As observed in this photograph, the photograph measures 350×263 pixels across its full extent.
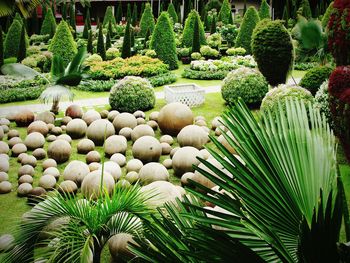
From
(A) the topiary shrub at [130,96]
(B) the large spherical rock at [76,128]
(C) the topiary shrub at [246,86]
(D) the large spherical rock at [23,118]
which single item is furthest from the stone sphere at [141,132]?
(C) the topiary shrub at [246,86]

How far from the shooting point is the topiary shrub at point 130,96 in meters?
12.5

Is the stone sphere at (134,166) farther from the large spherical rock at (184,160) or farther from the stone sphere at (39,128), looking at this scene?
the stone sphere at (39,128)

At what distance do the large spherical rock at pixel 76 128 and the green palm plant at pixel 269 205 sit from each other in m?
8.49

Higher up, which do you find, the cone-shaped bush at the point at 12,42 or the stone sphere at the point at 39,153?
the cone-shaped bush at the point at 12,42

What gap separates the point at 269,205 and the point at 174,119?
8400 millimetres

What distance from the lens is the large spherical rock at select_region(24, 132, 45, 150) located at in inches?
384

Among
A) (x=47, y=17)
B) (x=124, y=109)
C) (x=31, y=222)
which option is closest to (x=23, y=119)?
(x=124, y=109)

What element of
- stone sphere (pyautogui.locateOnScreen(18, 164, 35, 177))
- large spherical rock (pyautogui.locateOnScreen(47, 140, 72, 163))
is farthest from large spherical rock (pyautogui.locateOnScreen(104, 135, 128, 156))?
stone sphere (pyautogui.locateOnScreen(18, 164, 35, 177))

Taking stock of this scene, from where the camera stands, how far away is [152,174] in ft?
24.1

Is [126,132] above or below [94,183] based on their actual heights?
below

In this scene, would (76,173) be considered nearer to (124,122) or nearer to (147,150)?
(147,150)

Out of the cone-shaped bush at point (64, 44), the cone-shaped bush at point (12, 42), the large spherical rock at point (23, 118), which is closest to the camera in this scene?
the large spherical rock at point (23, 118)

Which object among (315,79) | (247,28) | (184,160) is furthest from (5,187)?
(247,28)

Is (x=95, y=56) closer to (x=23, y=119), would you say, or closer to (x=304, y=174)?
(x=23, y=119)
